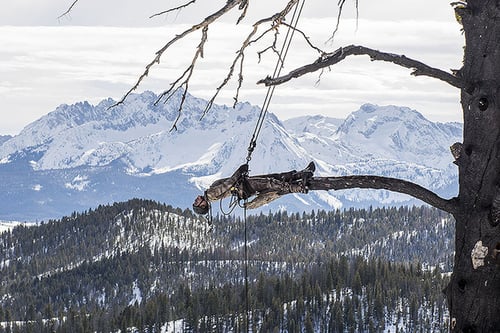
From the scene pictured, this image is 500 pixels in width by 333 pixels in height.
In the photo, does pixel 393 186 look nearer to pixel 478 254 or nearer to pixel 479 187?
pixel 479 187

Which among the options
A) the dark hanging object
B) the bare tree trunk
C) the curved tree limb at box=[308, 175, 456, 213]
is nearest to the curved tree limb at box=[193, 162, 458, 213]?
the curved tree limb at box=[308, 175, 456, 213]

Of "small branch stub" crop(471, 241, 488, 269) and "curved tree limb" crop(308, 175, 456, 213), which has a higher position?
"curved tree limb" crop(308, 175, 456, 213)

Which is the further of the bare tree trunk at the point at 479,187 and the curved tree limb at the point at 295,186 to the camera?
the curved tree limb at the point at 295,186

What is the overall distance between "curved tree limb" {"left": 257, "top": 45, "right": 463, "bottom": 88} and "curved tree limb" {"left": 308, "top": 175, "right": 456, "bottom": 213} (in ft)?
2.54

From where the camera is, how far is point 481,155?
5.27 metres

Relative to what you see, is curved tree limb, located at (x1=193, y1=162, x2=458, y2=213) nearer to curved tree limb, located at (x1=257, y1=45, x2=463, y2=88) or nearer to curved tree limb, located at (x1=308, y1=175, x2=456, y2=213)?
curved tree limb, located at (x1=308, y1=175, x2=456, y2=213)

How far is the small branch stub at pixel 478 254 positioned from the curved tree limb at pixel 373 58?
112cm

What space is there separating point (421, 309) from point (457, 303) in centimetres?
15789

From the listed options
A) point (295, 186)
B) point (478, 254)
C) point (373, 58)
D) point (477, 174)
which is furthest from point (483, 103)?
point (295, 186)

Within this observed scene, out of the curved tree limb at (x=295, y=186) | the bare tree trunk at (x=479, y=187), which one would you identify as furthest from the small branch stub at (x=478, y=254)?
the curved tree limb at (x=295, y=186)

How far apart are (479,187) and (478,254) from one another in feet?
1.53

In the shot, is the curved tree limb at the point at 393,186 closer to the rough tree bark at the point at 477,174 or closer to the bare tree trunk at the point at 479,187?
the rough tree bark at the point at 477,174

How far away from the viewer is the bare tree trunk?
5.14 m

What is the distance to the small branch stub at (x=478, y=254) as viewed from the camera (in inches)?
202
